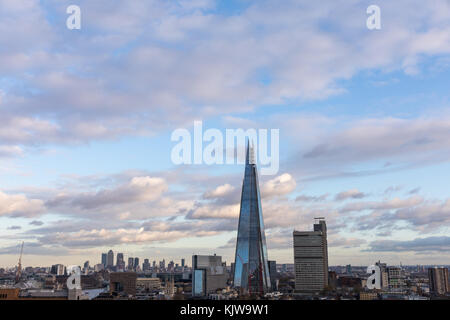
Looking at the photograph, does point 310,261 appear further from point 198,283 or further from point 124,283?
point 124,283

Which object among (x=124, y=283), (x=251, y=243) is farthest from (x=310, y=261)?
(x=124, y=283)

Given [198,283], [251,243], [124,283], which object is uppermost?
[251,243]

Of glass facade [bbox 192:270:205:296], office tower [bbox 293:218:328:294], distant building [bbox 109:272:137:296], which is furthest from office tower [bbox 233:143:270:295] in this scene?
distant building [bbox 109:272:137:296]

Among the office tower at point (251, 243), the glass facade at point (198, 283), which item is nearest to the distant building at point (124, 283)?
the glass facade at point (198, 283)

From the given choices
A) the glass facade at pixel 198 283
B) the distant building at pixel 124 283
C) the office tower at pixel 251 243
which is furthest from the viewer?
the distant building at pixel 124 283

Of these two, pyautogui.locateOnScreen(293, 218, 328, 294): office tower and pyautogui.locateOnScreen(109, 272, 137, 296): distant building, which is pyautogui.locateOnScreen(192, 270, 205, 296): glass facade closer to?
pyautogui.locateOnScreen(109, 272, 137, 296): distant building

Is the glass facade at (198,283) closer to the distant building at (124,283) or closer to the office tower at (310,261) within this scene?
the distant building at (124,283)
